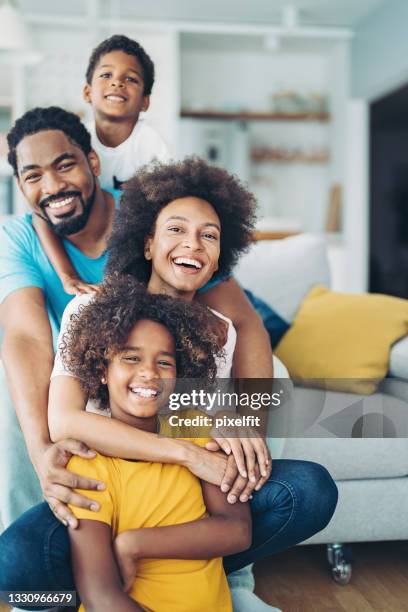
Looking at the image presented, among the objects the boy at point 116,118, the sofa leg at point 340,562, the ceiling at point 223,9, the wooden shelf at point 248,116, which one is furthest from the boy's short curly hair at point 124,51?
the wooden shelf at point 248,116

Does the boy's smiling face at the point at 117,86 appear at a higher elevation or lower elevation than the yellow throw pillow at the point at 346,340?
higher

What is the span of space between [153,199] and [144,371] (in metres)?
0.31

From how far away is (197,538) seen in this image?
1.02m

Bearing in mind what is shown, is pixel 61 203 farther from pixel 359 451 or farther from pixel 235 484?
pixel 359 451

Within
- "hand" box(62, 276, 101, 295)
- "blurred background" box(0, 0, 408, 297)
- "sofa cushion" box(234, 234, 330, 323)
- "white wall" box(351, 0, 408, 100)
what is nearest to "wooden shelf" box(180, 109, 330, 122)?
"blurred background" box(0, 0, 408, 297)

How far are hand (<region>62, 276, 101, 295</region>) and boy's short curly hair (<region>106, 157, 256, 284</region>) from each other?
46 millimetres

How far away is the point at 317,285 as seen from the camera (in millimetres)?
2256

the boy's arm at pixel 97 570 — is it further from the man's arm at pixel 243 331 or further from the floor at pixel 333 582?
the floor at pixel 333 582

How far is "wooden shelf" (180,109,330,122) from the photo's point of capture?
5.48m

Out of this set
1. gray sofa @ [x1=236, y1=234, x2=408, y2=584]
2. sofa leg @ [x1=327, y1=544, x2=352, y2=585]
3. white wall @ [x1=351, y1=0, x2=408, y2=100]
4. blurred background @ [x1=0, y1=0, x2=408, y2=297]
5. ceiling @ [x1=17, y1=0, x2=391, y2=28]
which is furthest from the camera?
blurred background @ [x1=0, y1=0, x2=408, y2=297]

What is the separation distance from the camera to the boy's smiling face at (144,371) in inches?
40.4

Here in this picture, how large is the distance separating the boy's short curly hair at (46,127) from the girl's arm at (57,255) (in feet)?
0.36

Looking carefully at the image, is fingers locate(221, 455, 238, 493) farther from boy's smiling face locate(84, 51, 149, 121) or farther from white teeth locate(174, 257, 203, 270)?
boy's smiling face locate(84, 51, 149, 121)

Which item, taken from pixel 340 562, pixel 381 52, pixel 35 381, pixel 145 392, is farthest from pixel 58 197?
pixel 381 52
